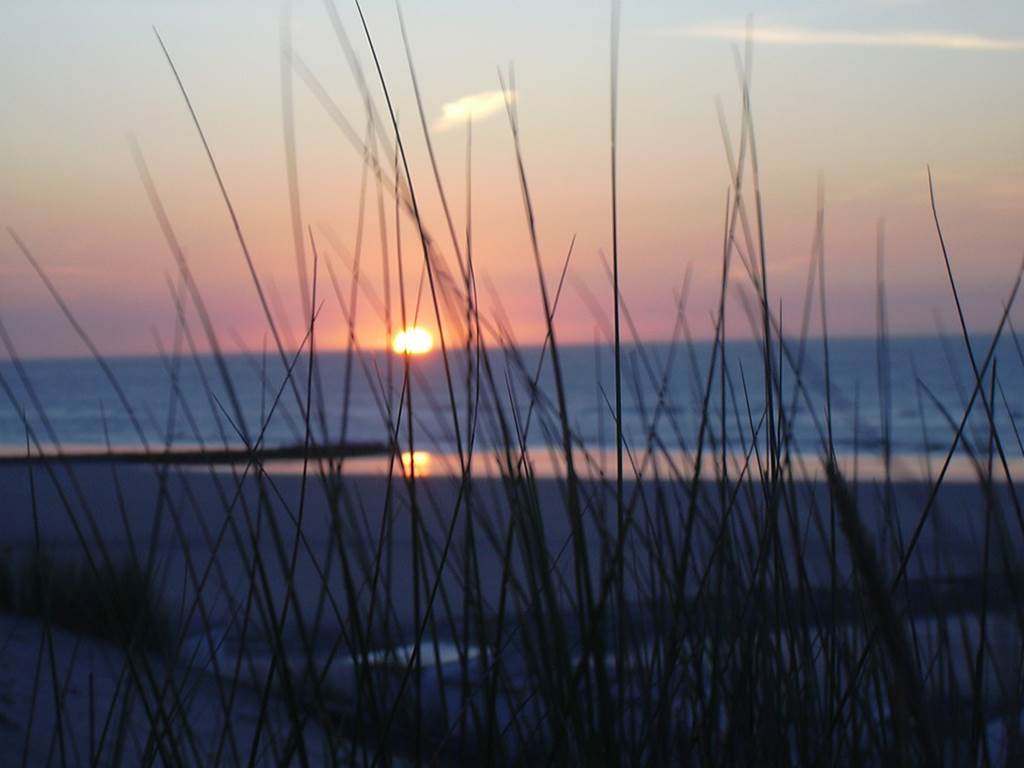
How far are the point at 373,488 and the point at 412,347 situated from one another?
26.1 feet

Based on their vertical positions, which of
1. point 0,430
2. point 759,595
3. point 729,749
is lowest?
point 729,749

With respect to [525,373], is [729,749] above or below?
below

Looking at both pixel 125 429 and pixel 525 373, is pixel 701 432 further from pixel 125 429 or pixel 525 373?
pixel 125 429

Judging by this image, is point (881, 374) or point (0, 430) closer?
point (881, 374)

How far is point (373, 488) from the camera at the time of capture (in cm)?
874

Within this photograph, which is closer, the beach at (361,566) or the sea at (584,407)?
the beach at (361,566)

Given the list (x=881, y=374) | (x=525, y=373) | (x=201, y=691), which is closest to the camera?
(x=525, y=373)

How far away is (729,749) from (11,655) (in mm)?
2189

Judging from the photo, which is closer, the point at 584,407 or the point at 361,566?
the point at 361,566

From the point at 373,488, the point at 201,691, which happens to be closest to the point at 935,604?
the point at 201,691

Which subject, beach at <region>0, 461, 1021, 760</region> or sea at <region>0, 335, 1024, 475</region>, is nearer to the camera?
beach at <region>0, 461, 1021, 760</region>

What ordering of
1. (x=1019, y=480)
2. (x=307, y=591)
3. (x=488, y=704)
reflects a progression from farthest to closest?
(x=1019, y=480) → (x=307, y=591) → (x=488, y=704)

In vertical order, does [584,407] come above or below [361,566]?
above

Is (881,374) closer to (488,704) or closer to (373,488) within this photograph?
(488,704)
